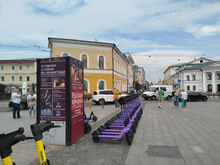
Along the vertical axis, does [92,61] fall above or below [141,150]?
above

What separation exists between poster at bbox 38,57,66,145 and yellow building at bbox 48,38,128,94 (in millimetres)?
23463

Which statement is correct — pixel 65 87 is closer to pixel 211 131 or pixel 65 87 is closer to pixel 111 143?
pixel 111 143

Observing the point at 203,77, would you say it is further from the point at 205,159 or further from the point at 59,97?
the point at 59,97

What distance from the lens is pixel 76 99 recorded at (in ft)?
17.2

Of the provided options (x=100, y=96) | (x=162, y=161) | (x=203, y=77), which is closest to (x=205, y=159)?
(x=162, y=161)

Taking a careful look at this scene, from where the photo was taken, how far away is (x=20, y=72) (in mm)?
51469

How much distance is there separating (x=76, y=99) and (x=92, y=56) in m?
25.0

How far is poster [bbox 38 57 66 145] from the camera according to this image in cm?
488

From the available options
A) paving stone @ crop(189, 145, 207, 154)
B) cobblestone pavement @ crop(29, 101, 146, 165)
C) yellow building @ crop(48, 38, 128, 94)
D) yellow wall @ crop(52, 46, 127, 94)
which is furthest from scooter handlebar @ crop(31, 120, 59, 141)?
yellow wall @ crop(52, 46, 127, 94)

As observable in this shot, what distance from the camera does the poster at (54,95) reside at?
4.88 meters

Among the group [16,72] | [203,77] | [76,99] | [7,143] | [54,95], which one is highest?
[16,72]

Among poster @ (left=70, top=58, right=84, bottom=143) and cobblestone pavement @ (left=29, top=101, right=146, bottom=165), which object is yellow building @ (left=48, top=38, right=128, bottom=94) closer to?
poster @ (left=70, top=58, right=84, bottom=143)

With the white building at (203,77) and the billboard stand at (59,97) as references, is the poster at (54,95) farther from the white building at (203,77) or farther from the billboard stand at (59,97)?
the white building at (203,77)

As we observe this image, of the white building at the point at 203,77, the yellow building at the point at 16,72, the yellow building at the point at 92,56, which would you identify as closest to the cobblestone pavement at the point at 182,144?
the yellow building at the point at 92,56
